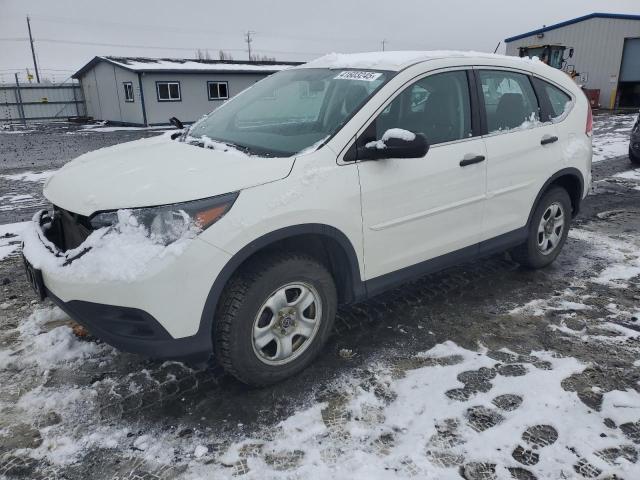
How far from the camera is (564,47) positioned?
84.1ft

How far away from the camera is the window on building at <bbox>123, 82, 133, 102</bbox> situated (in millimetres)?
25103

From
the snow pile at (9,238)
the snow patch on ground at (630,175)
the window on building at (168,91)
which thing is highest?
the window on building at (168,91)

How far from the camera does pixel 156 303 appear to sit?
244cm

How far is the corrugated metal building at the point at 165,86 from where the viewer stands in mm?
24438

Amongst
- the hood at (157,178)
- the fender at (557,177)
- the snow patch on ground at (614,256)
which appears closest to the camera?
the hood at (157,178)

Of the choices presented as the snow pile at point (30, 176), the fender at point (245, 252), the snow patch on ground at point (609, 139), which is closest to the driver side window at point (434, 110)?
the fender at point (245, 252)

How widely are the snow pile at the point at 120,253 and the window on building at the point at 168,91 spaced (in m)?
24.2

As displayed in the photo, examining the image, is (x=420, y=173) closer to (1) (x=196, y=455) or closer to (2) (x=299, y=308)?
(2) (x=299, y=308)

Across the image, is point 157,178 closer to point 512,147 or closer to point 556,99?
point 512,147

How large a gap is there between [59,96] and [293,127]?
108 ft

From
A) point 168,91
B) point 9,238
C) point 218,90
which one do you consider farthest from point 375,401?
point 218,90

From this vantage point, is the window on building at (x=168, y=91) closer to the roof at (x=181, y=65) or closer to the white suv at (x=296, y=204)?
the roof at (x=181, y=65)

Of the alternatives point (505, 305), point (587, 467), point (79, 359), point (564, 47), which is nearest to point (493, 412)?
point (587, 467)

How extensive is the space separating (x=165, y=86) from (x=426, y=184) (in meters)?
24.2
